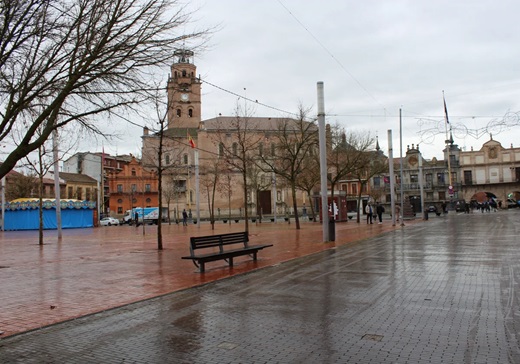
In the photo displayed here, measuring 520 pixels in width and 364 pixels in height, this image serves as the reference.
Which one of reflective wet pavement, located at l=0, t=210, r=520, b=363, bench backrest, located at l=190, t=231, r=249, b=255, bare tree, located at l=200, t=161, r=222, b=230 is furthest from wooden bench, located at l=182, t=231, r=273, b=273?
bare tree, located at l=200, t=161, r=222, b=230

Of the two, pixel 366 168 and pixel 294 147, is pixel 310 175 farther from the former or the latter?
pixel 294 147

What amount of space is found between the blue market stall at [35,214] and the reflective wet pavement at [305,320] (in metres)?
38.6

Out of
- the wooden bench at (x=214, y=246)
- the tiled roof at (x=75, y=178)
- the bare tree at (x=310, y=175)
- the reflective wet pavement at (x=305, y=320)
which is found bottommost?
the reflective wet pavement at (x=305, y=320)

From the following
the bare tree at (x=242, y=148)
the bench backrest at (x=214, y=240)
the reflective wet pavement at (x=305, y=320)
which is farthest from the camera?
the bare tree at (x=242, y=148)

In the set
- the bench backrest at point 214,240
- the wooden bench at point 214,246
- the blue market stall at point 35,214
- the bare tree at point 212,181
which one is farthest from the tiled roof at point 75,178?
the wooden bench at point 214,246

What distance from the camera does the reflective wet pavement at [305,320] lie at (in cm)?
514

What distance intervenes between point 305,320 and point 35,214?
155ft

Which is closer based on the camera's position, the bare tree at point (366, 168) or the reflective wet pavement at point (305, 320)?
the reflective wet pavement at point (305, 320)

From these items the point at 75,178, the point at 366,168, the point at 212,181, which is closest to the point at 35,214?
Result: the point at 212,181

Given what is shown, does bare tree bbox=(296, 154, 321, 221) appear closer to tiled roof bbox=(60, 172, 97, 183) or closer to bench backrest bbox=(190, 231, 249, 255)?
bench backrest bbox=(190, 231, 249, 255)

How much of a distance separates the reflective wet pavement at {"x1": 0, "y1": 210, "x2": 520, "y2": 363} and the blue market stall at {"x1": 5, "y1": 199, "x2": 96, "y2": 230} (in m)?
38.6

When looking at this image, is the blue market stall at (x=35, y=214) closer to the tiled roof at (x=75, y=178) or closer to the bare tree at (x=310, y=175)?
the bare tree at (x=310, y=175)

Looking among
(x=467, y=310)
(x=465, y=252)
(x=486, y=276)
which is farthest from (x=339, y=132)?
(x=467, y=310)

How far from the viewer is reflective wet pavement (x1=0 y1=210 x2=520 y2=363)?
202 inches
